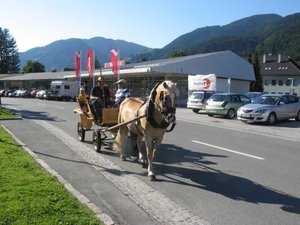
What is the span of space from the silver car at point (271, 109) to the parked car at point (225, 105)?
7.57 ft

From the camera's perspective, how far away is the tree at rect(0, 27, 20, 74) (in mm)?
121312

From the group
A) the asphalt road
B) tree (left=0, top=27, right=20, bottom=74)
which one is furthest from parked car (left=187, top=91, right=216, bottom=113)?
tree (left=0, top=27, right=20, bottom=74)

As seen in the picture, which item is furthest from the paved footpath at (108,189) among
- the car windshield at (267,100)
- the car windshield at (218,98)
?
the car windshield at (218,98)

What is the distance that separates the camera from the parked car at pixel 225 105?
21547 mm

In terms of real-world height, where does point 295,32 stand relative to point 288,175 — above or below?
above

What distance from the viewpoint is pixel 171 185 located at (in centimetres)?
626

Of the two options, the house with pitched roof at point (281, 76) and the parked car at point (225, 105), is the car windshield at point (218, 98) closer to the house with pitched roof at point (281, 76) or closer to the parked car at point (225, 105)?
the parked car at point (225, 105)

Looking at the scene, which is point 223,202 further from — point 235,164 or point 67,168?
point 67,168

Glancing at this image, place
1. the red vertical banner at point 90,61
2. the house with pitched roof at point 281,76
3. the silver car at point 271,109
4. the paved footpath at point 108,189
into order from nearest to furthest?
the paved footpath at point 108,189
the silver car at point 271,109
the red vertical banner at point 90,61
the house with pitched roof at point 281,76

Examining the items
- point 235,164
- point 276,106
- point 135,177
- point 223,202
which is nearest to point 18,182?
point 135,177

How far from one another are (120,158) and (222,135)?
6128 millimetres

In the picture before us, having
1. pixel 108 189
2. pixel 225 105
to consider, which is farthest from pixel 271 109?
pixel 108 189

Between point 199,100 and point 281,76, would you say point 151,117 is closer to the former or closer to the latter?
point 199,100

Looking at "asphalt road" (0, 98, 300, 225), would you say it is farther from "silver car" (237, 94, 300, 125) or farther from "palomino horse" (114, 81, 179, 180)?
"silver car" (237, 94, 300, 125)
